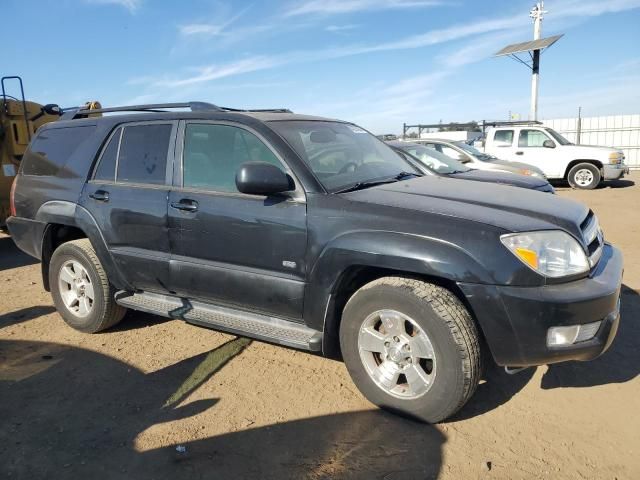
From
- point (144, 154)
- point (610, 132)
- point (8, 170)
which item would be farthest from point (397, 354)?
point (610, 132)

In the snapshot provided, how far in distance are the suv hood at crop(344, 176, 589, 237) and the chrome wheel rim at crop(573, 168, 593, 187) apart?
12689mm

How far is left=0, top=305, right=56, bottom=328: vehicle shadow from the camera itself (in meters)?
4.87

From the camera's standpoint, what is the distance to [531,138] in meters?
14.8

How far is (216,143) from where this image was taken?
3.70 m

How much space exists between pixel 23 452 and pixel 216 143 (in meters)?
2.25

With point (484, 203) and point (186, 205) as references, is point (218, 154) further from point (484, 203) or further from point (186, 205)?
point (484, 203)

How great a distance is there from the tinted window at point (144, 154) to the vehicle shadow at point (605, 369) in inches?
124

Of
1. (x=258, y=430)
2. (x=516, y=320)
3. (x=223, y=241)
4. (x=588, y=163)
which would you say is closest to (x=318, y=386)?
(x=258, y=430)

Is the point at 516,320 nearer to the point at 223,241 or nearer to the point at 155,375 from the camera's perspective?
the point at 223,241

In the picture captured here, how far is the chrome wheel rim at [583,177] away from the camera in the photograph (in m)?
14.8

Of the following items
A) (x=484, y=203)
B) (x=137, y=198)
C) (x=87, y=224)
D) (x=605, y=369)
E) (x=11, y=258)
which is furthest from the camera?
(x=11, y=258)

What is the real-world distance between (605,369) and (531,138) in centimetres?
1261

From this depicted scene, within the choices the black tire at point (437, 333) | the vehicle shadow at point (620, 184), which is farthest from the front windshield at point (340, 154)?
the vehicle shadow at point (620, 184)

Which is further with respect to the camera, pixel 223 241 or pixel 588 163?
pixel 588 163
